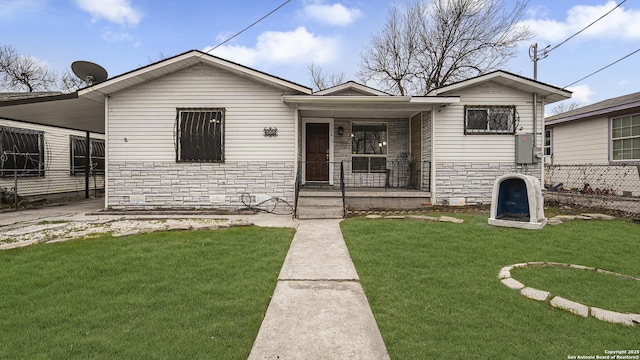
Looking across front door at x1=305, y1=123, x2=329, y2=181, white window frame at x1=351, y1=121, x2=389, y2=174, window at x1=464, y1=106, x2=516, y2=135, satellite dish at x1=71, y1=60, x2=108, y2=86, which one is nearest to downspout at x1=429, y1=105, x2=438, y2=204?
window at x1=464, y1=106, x2=516, y2=135

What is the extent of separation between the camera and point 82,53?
72.7ft

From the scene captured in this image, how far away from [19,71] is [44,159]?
16630 millimetres

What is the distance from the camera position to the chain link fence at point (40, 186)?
9.52 m

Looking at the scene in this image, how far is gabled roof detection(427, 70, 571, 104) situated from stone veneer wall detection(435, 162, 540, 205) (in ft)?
6.41

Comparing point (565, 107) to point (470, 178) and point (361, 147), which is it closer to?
point (470, 178)

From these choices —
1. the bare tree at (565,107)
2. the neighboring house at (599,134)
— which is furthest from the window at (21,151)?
the bare tree at (565,107)

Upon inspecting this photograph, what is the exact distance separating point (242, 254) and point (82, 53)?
86.7ft

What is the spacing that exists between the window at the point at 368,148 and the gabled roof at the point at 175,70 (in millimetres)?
2829

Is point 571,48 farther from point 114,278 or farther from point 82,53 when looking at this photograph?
point 82,53

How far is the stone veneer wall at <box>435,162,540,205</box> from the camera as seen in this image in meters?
8.37

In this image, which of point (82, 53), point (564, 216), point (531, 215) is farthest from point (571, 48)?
point (82, 53)

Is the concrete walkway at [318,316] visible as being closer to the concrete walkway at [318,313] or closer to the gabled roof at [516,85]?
the concrete walkway at [318,313]

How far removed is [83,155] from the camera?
13102 millimetres

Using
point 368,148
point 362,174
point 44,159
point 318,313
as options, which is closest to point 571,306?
point 318,313
